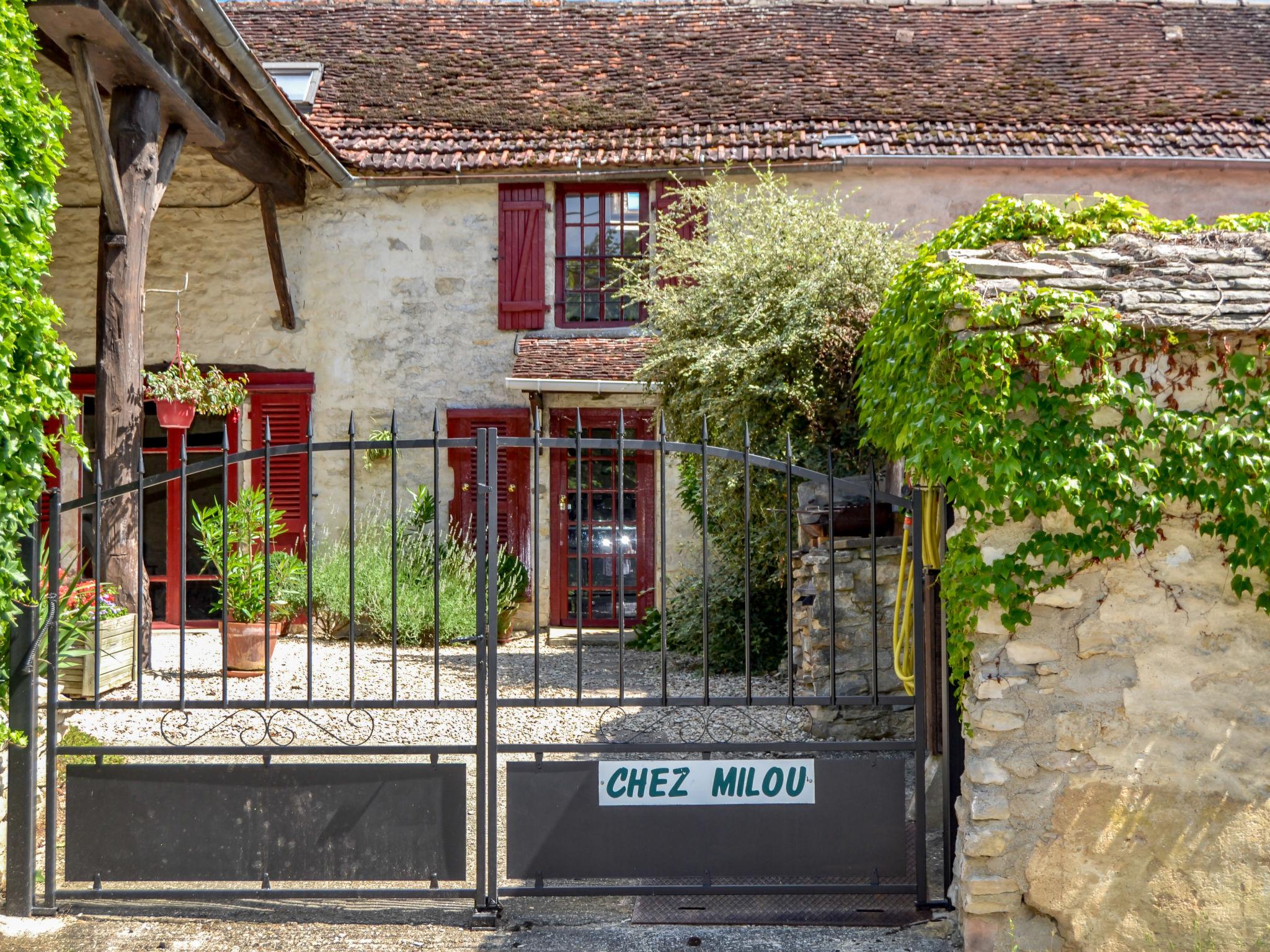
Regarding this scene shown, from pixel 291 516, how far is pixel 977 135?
24.5ft

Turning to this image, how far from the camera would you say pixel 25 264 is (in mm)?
3887

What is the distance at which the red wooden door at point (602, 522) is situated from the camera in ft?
35.0

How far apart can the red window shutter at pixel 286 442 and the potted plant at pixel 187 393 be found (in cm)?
124

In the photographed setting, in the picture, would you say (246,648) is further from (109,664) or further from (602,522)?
(602,522)

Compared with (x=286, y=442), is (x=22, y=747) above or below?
below

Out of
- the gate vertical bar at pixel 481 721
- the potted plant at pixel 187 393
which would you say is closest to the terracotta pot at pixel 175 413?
the potted plant at pixel 187 393

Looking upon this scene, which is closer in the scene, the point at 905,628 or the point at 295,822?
the point at 295,822

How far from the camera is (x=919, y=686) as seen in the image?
4203 mm

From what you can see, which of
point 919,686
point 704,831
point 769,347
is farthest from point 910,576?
point 769,347

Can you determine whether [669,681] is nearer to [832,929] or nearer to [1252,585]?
[832,929]

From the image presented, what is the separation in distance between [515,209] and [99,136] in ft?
15.1

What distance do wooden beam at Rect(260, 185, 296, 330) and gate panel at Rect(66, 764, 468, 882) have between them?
736 centimetres

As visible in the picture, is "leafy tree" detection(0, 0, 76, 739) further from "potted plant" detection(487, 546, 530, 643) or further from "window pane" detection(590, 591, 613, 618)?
"window pane" detection(590, 591, 613, 618)

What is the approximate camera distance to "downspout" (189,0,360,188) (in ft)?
24.0
